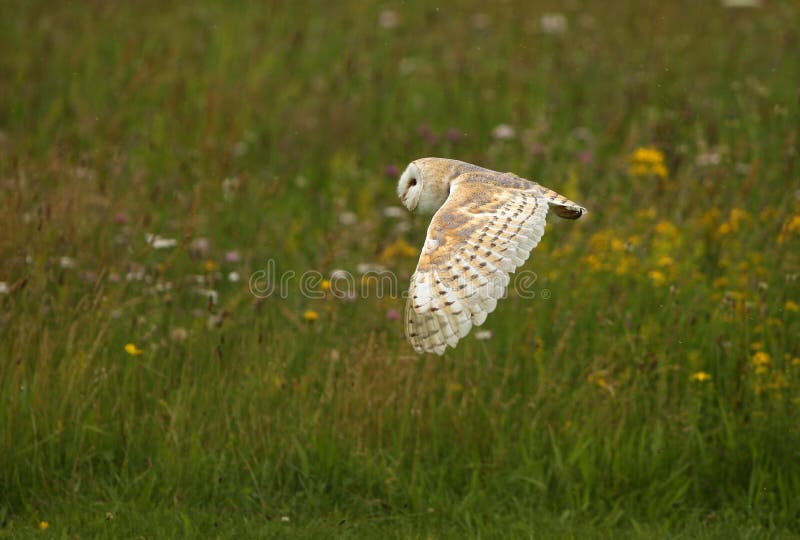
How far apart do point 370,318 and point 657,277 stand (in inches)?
56.7

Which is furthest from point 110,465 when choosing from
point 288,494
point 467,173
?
point 467,173

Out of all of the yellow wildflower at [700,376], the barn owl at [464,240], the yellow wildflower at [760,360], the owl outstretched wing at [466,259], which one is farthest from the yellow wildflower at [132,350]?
the yellow wildflower at [760,360]

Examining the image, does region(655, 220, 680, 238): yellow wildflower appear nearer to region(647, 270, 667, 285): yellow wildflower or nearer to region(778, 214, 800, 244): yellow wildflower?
region(647, 270, 667, 285): yellow wildflower

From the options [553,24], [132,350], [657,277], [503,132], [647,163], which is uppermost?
[553,24]

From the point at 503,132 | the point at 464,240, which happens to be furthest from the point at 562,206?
the point at 503,132

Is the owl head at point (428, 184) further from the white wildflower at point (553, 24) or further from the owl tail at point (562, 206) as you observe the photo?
the white wildflower at point (553, 24)

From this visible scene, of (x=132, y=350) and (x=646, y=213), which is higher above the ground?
(x=646, y=213)

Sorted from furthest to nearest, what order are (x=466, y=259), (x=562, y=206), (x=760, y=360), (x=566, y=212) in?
1. (x=760, y=360)
2. (x=566, y=212)
3. (x=562, y=206)
4. (x=466, y=259)

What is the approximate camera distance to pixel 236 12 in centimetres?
1003

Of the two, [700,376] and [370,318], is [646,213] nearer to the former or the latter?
[700,376]

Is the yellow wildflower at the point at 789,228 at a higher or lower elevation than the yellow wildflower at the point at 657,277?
higher

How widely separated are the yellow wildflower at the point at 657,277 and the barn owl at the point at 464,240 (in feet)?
3.70

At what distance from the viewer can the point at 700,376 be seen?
4.97 metres

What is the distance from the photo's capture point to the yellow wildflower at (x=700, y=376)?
497cm
